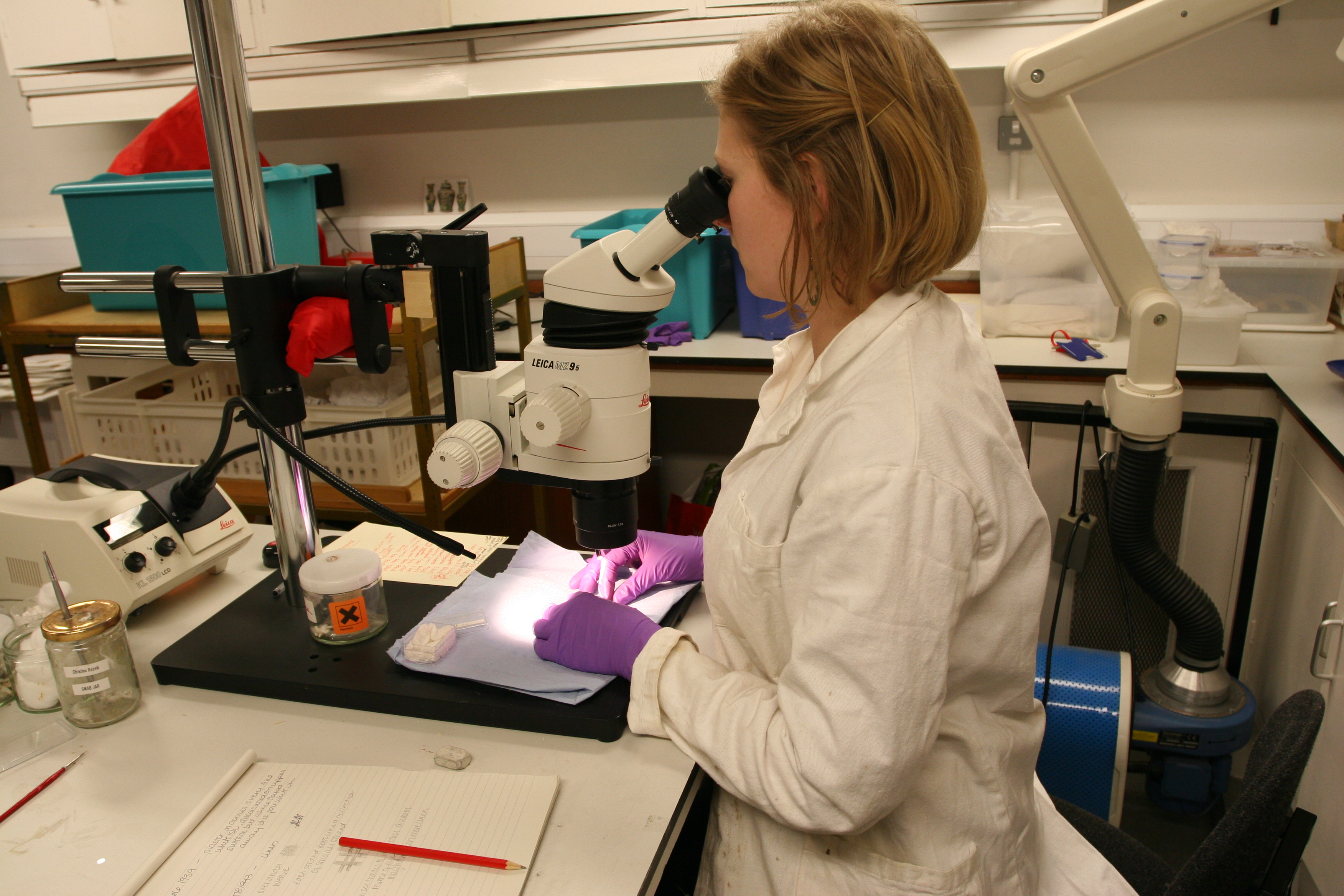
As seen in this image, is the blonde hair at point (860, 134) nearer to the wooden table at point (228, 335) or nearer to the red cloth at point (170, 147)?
the wooden table at point (228, 335)

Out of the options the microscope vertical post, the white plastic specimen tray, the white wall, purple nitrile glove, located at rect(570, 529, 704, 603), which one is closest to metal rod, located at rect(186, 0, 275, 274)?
the microscope vertical post

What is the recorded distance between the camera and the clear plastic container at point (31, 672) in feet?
3.12

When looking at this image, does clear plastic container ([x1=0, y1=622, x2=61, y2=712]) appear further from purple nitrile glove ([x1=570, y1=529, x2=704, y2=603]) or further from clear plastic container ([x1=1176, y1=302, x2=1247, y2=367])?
clear plastic container ([x1=1176, y1=302, x2=1247, y2=367])

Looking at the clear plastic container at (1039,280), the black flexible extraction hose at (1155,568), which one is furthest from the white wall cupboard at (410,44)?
the black flexible extraction hose at (1155,568)

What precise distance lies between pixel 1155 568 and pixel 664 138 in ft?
6.05

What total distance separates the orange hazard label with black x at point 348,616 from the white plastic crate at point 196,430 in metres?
1.07

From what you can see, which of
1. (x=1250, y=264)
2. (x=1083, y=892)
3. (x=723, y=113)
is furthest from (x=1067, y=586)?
(x=723, y=113)

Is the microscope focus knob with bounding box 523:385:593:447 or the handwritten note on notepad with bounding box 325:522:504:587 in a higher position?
the microscope focus knob with bounding box 523:385:593:447

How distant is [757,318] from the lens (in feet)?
7.59

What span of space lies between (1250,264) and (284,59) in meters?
2.59

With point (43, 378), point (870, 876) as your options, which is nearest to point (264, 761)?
point (870, 876)

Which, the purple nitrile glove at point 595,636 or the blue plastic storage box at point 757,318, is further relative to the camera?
the blue plastic storage box at point 757,318

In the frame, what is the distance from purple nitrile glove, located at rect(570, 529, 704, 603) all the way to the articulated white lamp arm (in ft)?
2.84

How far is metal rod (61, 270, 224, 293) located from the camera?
920mm
